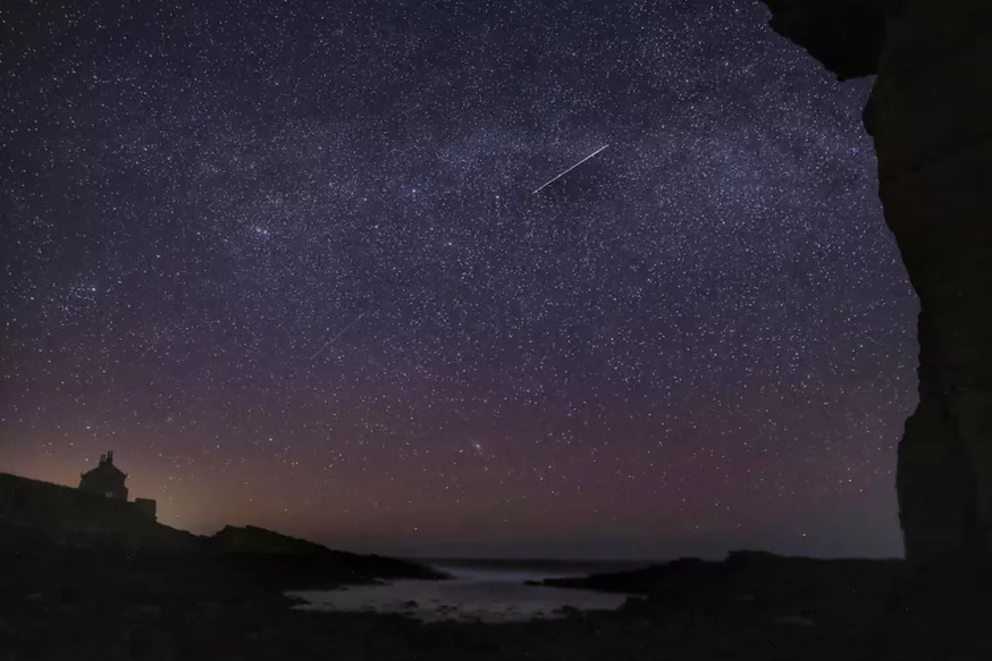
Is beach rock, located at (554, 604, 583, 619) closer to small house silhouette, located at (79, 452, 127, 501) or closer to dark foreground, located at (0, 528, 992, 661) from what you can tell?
dark foreground, located at (0, 528, 992, 661)

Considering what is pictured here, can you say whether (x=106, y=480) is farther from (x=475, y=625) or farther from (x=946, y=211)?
(x=946, y=211)

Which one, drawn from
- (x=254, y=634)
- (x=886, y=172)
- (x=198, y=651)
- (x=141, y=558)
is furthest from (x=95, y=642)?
(x=141, y=558)

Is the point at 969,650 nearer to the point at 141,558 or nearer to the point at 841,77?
the point at 841,77

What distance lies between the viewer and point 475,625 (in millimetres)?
22219

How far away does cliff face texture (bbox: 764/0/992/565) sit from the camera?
13945 millimetres

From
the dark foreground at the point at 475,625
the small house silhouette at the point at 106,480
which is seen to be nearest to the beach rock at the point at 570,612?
the dark foreground at the point at 475,625

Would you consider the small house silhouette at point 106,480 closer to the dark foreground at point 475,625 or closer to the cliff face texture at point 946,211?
the dark foreground at point 475,625

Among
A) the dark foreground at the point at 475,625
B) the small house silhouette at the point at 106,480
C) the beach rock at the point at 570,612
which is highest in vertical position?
the small house silhouette at the point at 106,480

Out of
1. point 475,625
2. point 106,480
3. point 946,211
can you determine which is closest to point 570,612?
point 475,625

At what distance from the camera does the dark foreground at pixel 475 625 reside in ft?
46.4

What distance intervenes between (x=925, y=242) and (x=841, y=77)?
24.8 ft

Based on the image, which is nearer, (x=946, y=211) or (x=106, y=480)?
(x=946, y=211)

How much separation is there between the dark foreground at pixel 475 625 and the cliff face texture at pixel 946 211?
2151 millimetres

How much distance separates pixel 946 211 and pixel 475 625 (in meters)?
17.5
